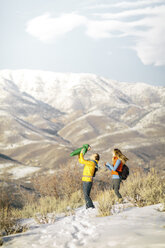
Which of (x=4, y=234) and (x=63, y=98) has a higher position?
(x=63, y=98)

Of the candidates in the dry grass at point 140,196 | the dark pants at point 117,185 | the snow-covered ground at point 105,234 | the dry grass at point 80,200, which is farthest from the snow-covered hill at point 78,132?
the snow-covered ground at point 105,234

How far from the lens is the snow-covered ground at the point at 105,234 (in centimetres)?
320

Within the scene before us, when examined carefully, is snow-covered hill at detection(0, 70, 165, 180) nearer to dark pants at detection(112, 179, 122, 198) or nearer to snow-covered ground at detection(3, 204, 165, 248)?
dark pants at detection(112, 179, 122, 198)

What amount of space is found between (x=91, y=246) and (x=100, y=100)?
14743cm

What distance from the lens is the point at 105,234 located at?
12.0 feet

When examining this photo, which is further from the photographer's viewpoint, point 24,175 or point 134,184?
point 24,175

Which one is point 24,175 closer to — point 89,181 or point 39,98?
point 89,181

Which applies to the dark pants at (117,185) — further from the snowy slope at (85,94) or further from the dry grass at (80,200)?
the snowy slope at (85,94)

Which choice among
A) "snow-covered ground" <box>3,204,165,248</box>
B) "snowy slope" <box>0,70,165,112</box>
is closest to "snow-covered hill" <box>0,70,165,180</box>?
"snowy slope" <box>0,70,165,112</box>

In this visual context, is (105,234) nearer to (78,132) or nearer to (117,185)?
(117,185)

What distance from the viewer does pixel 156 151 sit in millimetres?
50625

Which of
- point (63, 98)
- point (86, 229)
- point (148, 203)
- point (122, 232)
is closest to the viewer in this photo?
point (122, 232)

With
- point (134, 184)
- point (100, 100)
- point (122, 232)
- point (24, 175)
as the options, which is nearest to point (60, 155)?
point (24, 175)

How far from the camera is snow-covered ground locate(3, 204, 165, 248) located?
10.5 ft
